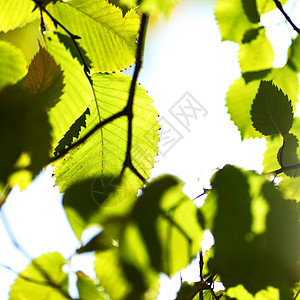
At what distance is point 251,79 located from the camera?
912mm

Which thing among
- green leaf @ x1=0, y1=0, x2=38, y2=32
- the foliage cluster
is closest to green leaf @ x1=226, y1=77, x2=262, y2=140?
the foliage cluster

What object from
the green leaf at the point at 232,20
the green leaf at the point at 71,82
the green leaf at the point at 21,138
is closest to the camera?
the green leaf at the point at 21,138

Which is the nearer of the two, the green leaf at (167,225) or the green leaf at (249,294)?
the green leaf at (167,225)

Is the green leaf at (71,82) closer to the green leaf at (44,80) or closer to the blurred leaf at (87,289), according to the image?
the green leaf at (44,80)

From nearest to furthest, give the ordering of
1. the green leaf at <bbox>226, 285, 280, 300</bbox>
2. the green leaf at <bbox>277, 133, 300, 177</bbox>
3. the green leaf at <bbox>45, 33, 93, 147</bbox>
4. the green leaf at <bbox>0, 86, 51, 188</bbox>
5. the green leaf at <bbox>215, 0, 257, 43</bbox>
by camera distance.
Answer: the green leaf at <bbox>0, 86, 51, 188</bbox>, the green leaf at <bbox>226, 285, 280, 300</bbox>, the green leaf at <bbox>45, 33, 93, 147</bbox>, the green leaf at <bbox>277, 133, 300, 177</bbox>, the green leaf at <bbox>215, 0, 257, 43</bbox>

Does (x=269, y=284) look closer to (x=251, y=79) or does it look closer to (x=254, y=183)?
(x=254, y=183)

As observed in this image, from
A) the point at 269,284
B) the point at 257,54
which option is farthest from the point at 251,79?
the point at 269,284

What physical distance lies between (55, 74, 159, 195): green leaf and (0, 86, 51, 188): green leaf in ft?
1.21

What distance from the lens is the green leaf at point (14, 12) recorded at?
705mm

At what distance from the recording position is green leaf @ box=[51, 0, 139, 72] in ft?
2.43

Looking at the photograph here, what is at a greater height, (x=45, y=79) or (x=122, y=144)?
(x=45, y=79)

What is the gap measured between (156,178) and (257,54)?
60 cm

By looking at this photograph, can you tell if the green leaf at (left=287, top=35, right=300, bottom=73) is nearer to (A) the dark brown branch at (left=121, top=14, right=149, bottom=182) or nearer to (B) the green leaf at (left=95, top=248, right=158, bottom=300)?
(A) the dark brown branch at (left=121, top=14, right=149, bottom=182)

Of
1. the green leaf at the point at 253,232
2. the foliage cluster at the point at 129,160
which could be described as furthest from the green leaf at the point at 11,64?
the green leaf at the point at 253,232
